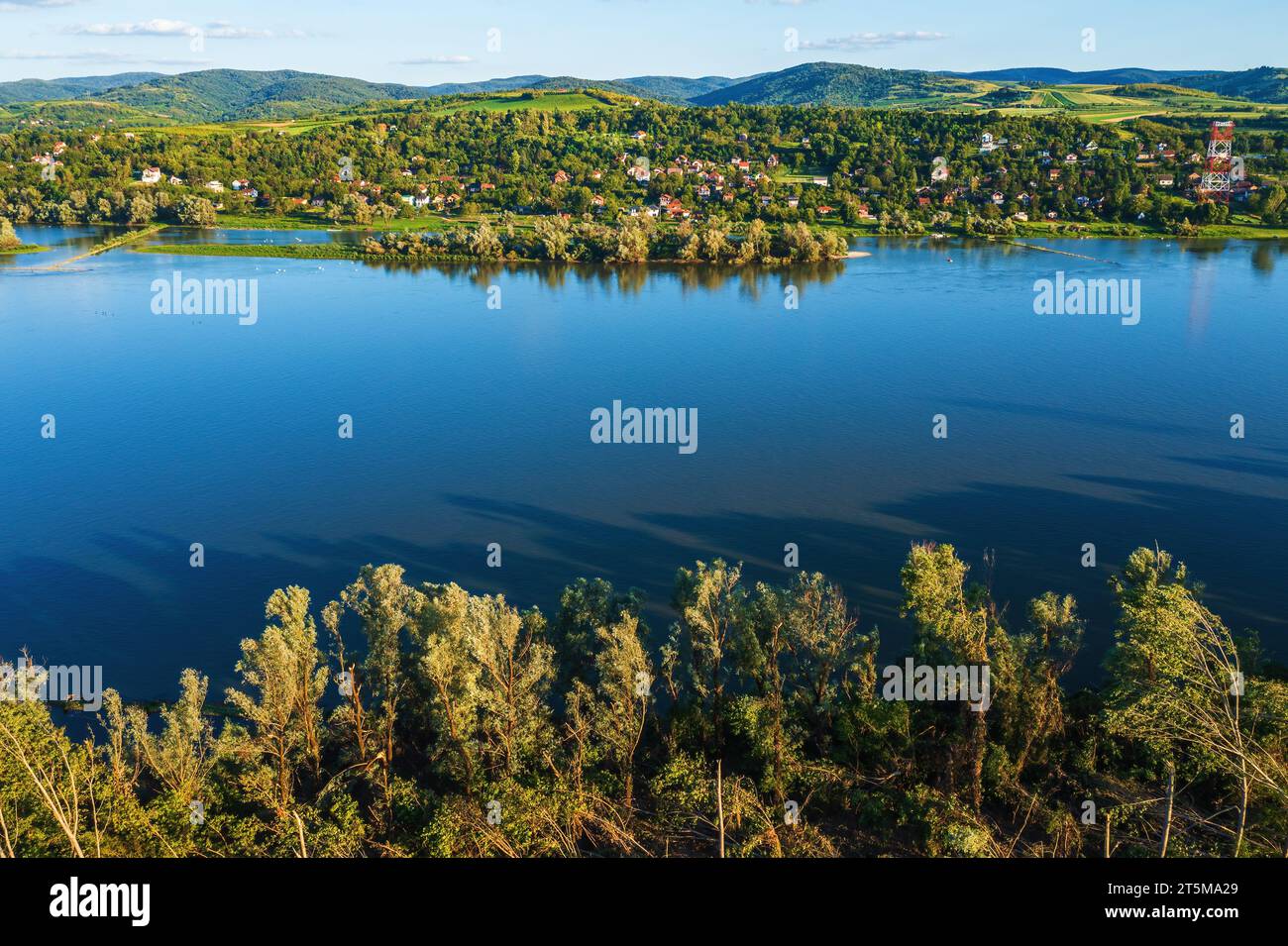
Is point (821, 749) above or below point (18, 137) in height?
below


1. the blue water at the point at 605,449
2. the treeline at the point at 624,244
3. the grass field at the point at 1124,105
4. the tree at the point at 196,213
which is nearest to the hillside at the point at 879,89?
the grass field at the point at 1124,105

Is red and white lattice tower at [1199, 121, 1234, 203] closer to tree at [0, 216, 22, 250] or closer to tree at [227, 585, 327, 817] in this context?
tree at [227, 585, 327, 817]

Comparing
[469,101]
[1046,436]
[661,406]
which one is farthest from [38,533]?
[469,101]

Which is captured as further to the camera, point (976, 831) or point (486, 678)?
point (486, 678)

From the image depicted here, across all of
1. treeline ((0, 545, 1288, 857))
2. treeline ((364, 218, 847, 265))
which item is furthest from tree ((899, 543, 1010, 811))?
treeline ((364, 218, 847, 265))

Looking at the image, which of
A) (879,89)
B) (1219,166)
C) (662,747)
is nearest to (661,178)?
(1219,166)

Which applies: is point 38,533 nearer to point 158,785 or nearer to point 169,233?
point 158,785
